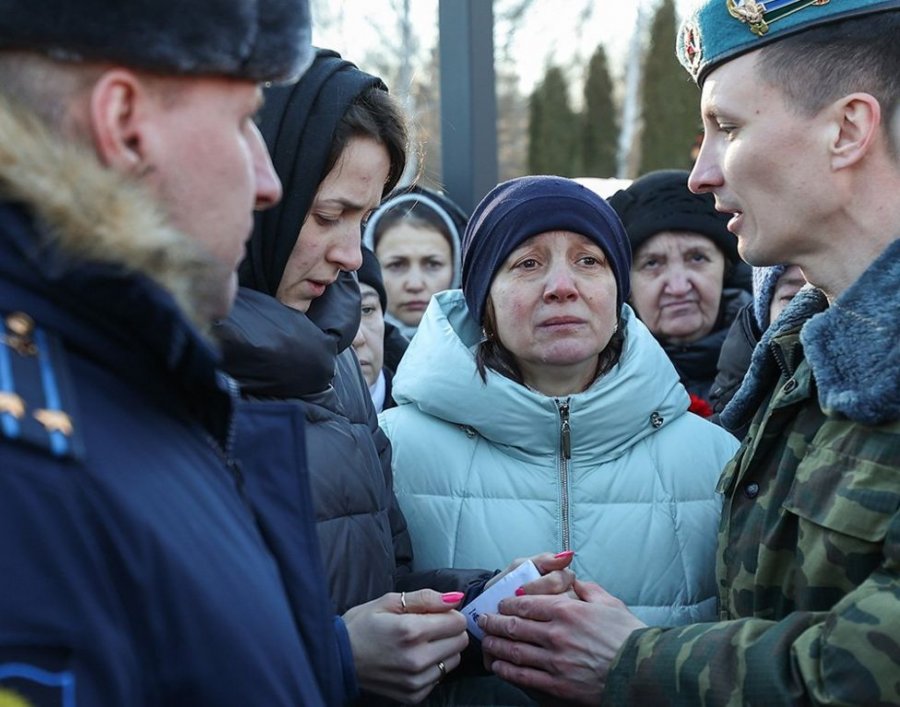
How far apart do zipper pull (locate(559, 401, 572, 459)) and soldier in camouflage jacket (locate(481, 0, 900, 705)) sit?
19.0 inches

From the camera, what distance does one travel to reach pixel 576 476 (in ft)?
9.09

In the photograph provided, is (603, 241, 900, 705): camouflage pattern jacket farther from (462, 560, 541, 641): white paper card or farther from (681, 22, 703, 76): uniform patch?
(681, 22, 703, 76): uniform patch

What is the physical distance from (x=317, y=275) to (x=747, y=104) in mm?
945

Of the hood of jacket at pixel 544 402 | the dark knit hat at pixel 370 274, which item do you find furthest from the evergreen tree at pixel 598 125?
the hood of jacket at pixel 544 402

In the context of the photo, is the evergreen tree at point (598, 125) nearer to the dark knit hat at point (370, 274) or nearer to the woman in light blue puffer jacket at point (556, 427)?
the dark knit hat at point (370, 274)

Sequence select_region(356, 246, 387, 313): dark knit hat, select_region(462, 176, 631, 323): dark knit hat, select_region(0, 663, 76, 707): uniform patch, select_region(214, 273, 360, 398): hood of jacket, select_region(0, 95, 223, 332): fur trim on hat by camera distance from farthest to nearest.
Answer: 1. select_region(356, 246, 387, 313): dark knit hat
2. select_region(462, 176, 631, 323): dark knit hat
3. select_region(214, 273, 360, 398): hood of jacket
4. select_region(0, 95, 223, 332): fur trim on hat
5. select_region(0, 663, 76, 707): uniform patch

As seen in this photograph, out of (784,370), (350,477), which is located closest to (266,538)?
(350,477)

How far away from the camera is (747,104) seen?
2.20m

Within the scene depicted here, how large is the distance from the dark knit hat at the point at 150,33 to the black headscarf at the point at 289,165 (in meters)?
0.89

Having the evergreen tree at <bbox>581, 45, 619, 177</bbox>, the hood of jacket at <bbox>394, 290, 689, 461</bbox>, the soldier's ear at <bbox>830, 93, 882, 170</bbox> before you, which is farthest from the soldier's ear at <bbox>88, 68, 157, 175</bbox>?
the evergreen tree at <bbox>581, 45, 619, 177</bbox>

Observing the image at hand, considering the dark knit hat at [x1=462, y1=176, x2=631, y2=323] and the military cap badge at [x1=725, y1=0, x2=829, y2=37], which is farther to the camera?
the dark knit hat at [x1=462, y1=176, x2=631, y2=323]

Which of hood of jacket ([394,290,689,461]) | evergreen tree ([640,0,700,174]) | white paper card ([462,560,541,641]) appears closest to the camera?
white paper card ([462,560,541,641])

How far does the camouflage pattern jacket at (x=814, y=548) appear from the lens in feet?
5.87

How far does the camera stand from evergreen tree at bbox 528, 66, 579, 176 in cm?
2388
